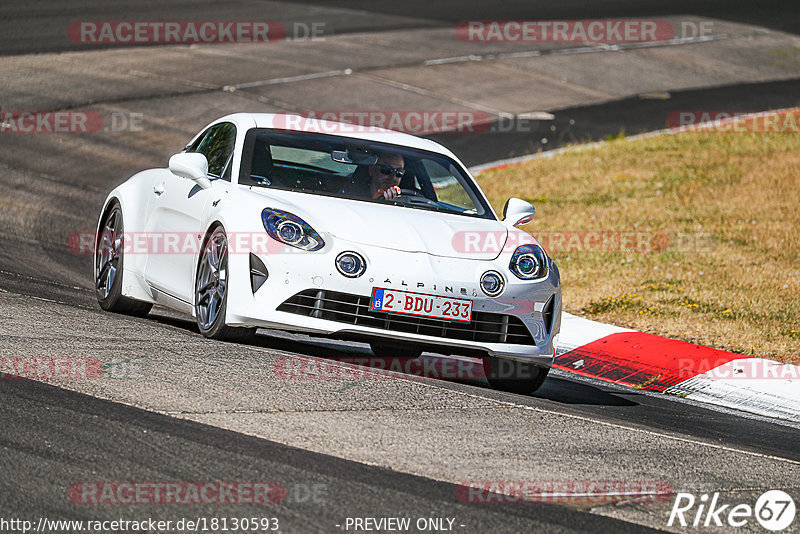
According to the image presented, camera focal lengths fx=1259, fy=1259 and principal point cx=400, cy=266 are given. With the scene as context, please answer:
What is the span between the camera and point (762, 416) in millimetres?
7582

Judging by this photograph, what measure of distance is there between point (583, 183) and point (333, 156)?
758 centimetres

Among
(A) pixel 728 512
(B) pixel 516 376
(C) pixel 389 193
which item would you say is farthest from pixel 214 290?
(A) pixel 728 512

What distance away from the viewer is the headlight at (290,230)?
22.6 ft

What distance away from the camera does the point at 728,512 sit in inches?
195

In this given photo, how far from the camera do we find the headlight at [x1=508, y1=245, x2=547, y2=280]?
287 inches

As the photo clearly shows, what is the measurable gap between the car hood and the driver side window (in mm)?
636

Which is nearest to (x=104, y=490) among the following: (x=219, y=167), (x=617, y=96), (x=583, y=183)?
(x=219, y=167)

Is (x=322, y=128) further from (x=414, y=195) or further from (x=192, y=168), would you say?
(x=192, y=168)

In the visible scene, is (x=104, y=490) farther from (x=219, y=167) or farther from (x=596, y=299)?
(x=596, y=299)

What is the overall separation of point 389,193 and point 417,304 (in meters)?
1.38

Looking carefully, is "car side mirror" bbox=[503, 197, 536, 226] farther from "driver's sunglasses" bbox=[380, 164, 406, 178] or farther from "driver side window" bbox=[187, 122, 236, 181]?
"driver side window" bbox=[187, 122, 236, 181]

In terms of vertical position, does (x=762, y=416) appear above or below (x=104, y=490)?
below

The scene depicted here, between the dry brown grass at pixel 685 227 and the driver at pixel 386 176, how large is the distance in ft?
8.59

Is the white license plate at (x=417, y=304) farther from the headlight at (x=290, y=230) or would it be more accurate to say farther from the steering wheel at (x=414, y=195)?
the steering wheel at (x=414, y=195)
